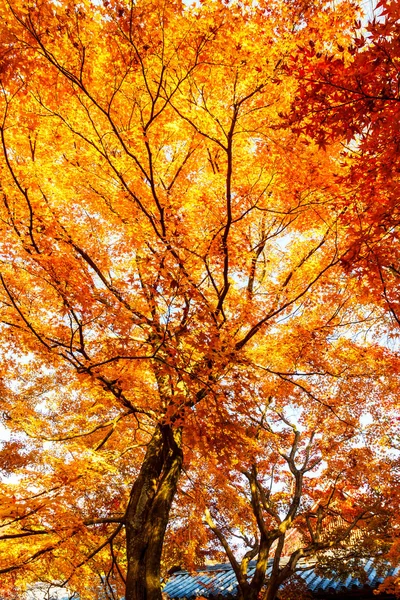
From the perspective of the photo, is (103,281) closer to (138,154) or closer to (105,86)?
(138,154)

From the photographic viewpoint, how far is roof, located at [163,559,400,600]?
998 centimetres

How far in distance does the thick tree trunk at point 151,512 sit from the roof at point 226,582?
429 centimetres

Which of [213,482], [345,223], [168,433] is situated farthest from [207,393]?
[213,482]

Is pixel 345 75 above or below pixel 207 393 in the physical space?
above

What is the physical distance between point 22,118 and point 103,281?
2625mm

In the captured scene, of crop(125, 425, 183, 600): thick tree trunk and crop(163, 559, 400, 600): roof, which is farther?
crop(163, 559, 400, 600): roof

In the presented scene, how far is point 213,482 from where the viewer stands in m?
12.2

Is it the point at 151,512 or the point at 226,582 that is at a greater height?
the point at 151,512

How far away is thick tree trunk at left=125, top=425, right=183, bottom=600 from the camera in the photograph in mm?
5945

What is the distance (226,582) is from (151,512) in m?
7.98

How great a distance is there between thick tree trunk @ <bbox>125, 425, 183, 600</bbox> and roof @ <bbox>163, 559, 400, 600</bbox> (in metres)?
4.29

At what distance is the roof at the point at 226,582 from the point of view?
9.98 m

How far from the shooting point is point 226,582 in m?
12.5

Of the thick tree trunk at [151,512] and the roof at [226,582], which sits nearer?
the thick tree trunk at [151,512]
